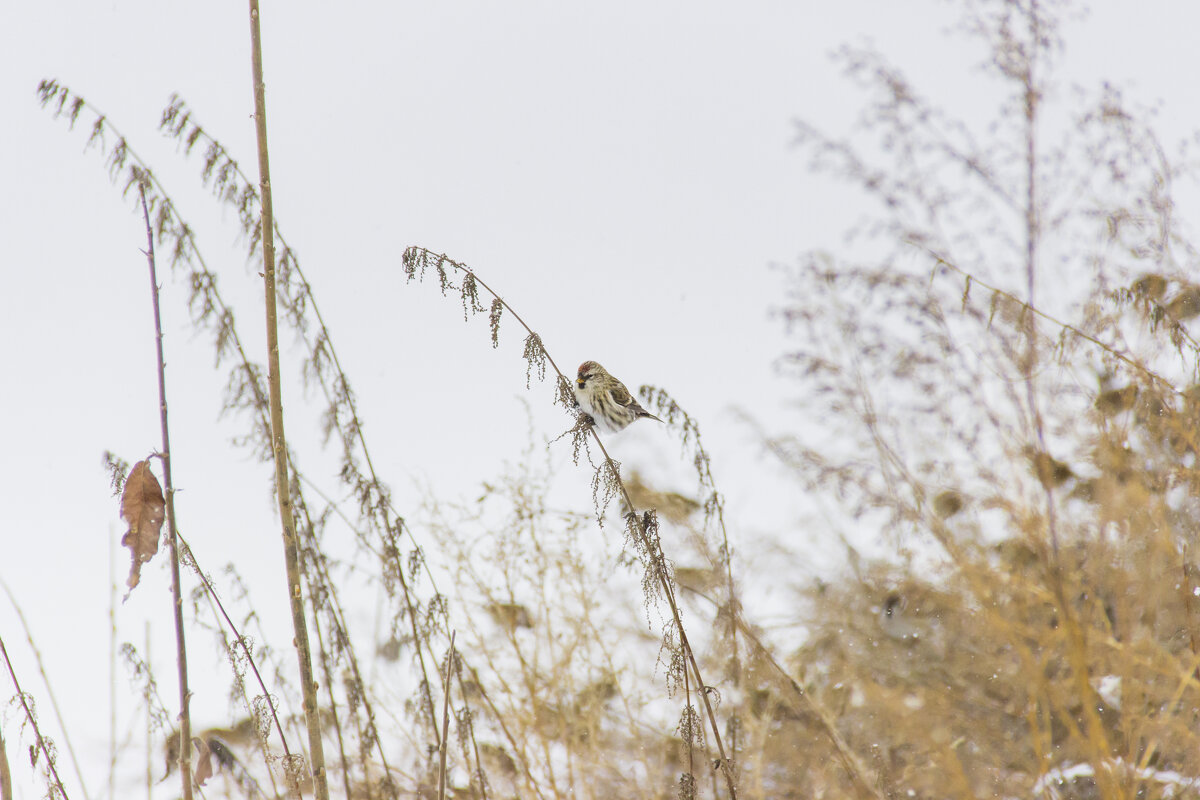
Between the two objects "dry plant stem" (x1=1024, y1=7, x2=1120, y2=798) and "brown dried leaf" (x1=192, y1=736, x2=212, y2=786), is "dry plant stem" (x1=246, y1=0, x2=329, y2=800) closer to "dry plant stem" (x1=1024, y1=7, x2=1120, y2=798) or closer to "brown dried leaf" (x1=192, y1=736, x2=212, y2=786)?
"brown dried leaf" (x1=192, y1=736, x2=212, y2=786)

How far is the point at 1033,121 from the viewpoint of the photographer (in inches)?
157

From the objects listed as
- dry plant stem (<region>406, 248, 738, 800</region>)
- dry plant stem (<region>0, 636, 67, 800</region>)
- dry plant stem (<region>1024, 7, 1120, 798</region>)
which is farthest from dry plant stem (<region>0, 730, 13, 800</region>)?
dry plant stem (<region>1024, 7, 1120, 798</region>)

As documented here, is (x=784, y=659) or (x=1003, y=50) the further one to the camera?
(x=1003, y=50)

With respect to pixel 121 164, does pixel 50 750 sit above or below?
below

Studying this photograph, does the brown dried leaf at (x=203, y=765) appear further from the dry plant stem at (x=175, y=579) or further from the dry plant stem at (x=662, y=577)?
the dry plant stem at (x=662, y=577)

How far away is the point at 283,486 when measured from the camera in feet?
3.45

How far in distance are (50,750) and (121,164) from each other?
81cm

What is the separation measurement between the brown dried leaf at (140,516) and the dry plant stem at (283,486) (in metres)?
0.18

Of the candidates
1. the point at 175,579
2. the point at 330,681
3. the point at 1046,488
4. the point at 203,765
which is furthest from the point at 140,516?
the point at 1046,488

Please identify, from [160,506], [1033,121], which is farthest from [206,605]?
[1033,121]

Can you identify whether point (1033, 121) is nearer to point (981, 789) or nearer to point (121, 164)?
point (981, 789)

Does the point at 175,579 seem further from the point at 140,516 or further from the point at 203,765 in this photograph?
the point at 203,765

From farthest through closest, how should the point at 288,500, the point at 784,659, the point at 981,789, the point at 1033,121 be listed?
1. the point at 1033,121
2. the point at 784,659
3. the point at 981,789
4. the point at 288,500

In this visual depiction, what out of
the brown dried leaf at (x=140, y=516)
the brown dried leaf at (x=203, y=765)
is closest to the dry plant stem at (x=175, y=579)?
the brown dried leaf at (x=140, y=516)
